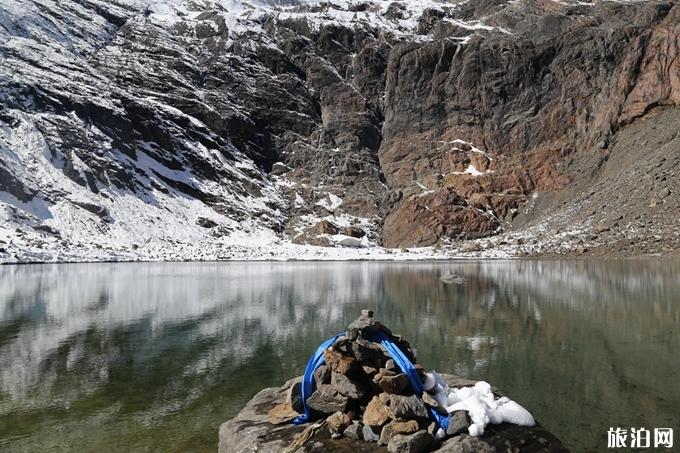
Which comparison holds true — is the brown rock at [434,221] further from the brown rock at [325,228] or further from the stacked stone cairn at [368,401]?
the stacked stone cairn at [368,401]

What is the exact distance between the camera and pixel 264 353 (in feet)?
56.9

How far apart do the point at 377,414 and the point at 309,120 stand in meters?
153

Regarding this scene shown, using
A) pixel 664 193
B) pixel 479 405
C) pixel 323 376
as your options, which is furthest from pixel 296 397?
pixel 664 193

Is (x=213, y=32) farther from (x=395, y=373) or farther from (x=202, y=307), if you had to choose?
(x=395, y=373)

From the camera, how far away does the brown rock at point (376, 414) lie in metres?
7.91

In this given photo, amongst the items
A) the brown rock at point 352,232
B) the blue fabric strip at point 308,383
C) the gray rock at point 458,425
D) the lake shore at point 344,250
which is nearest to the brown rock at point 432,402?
the gray rock at point 458,425

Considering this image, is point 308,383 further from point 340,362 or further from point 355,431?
point 355,431

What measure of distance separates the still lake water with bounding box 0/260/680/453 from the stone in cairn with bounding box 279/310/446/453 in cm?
318

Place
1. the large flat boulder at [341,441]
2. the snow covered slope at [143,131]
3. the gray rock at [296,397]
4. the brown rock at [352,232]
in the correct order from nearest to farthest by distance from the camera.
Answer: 1. the large flat boulder at [341,441]
2. the gray rock at [296,397]
3. the snow covered slope at [143,131]
4. the brown rock at [352,232]

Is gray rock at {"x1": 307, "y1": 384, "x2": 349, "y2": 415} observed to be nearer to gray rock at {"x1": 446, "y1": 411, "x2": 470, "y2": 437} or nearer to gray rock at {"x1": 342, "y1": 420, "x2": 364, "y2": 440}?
gray rock at {"x1": 342, "y1": 420, "x2": 364, "y2": 440}

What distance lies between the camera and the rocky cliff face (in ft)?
348

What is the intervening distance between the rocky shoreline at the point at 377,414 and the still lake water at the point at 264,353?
1.96m

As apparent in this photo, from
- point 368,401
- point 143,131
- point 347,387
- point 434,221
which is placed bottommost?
point 368,401

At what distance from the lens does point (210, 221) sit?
115 m
